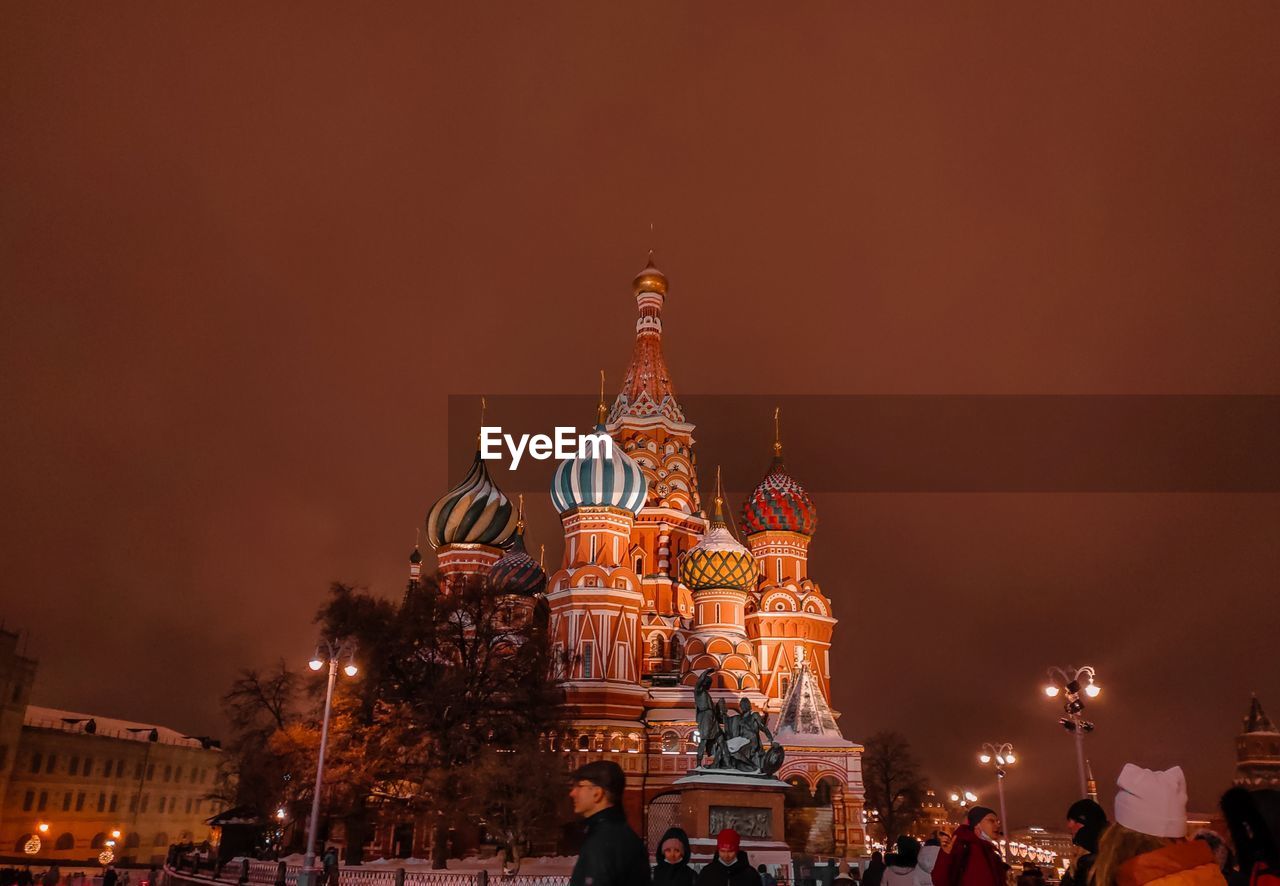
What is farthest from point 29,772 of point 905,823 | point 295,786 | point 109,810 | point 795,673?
point 905,823

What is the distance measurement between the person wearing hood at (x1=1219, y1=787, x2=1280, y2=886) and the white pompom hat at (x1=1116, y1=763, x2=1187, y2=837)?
0.86m

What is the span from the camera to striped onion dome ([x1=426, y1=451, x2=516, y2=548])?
55.6 metres

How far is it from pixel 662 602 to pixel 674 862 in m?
44.5

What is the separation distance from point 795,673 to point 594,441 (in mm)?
15399

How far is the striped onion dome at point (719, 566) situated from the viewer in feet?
159

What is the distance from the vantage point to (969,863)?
663 cm

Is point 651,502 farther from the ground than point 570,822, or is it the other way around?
point 651,502

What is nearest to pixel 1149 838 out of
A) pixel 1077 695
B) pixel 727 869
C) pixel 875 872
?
pixel 727 869

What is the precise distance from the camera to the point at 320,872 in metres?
23.5

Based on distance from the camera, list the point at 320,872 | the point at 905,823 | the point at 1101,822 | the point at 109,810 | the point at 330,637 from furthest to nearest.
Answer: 1. the point at 109,810
2. the point at 905,823
3. the point at 330,637
4. the point at 320,872
5. the point at 1101,822

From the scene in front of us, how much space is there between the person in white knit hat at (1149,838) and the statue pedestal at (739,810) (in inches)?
995

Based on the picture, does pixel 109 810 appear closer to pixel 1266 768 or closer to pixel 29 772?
pixel 29 772

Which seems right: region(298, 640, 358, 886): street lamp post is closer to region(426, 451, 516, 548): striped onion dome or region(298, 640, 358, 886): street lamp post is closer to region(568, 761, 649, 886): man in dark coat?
region(568, 761, 649, 886): man in dark coat

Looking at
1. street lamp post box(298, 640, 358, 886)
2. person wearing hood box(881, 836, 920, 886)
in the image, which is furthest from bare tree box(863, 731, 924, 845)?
person wearing hood box(881, 836, 920, 886)
